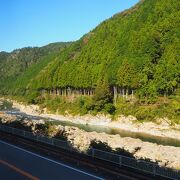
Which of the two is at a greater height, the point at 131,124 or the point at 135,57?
the point at 135,57

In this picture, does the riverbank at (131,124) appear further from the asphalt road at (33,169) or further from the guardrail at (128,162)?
the asphalt road at (33,169)

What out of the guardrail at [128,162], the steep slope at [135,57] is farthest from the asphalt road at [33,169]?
the steep slope at [135,57]

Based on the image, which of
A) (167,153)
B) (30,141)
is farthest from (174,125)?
(30,141)

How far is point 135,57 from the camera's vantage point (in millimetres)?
91500

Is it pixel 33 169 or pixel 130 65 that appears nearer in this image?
pixel 33 169

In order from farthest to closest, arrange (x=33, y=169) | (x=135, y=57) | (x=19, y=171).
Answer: (x=135, y=57) → (x=33, y=169) → (x=19, y=171)

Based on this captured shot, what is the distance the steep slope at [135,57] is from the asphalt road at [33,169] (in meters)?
56.0

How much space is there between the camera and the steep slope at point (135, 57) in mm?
81000

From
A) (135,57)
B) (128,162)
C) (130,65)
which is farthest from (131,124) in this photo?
(128,162)

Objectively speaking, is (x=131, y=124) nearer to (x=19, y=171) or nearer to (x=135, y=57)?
(x=135, y=57)

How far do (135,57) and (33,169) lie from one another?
2895 inches

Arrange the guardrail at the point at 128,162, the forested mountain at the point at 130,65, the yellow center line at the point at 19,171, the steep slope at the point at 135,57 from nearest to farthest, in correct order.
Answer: the guardrail at the point at 128,162
the yellow center line at the point at 19,171
the forested mountain at the point at 130,65
the steep slope at the point at 135,57

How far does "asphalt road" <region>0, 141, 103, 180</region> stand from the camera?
19.1 metres

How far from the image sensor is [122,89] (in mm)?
91875
